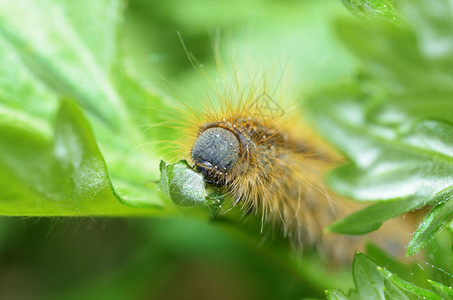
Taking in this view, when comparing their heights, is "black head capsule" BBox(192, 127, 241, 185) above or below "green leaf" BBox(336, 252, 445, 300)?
above

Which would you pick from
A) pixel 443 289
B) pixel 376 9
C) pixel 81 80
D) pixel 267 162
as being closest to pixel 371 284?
pixel 443 289

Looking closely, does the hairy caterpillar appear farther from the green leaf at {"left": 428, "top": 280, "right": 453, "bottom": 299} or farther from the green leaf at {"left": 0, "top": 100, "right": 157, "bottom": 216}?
the green leaf at {"left": 428, "top": 280, "right": 453, "bottom": 299}

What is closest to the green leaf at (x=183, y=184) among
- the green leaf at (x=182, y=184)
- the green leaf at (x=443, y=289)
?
the green leaf at (x=182, y=184)

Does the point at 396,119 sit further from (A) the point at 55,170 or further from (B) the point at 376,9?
(A) the point at 55,170

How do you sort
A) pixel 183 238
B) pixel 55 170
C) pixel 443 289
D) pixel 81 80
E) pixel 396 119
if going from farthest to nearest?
pixel 183 238
pixel 81 80
pixel 396 119
pixel 55 170
pixel 443 289

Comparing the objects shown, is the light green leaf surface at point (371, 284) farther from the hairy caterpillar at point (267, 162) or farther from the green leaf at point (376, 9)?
the green leaf at point (376, 9)

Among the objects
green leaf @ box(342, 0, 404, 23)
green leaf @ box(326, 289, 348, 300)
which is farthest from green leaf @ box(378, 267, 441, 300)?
green leaf @ box(342, 0, 404, 23)
